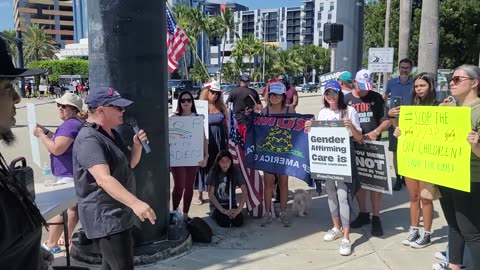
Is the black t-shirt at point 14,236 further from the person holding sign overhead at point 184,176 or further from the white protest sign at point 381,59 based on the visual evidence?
the white protest sign at point 381,59

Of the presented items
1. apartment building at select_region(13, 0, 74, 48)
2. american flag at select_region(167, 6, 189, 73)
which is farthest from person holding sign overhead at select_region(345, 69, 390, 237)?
apartment building at select_region(13, 0, 74, 48)

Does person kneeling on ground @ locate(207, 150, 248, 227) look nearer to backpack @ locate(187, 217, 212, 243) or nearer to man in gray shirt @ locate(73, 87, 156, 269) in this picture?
backpack @ locate(187, 217, 212, 243)

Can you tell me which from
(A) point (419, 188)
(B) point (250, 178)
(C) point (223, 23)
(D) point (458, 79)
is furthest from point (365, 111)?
(C) point (223, 23)

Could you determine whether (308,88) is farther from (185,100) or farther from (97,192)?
(97,192)

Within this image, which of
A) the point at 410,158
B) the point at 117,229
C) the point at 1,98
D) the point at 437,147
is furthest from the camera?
the point at 410,158

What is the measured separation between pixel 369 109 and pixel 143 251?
10.7 feet

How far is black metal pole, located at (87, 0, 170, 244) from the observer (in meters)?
4.32

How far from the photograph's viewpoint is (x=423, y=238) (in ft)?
16.3

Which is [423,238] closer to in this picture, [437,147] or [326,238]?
[326,238]

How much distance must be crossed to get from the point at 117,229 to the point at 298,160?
2.98 metres

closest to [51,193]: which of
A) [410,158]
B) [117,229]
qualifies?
[117,229]

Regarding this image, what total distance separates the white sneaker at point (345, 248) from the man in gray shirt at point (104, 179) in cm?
255

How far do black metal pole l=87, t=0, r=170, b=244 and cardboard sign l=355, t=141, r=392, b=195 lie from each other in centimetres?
229

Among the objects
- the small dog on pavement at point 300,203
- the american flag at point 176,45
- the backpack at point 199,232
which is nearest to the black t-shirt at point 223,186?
the backpack at point 199,232
